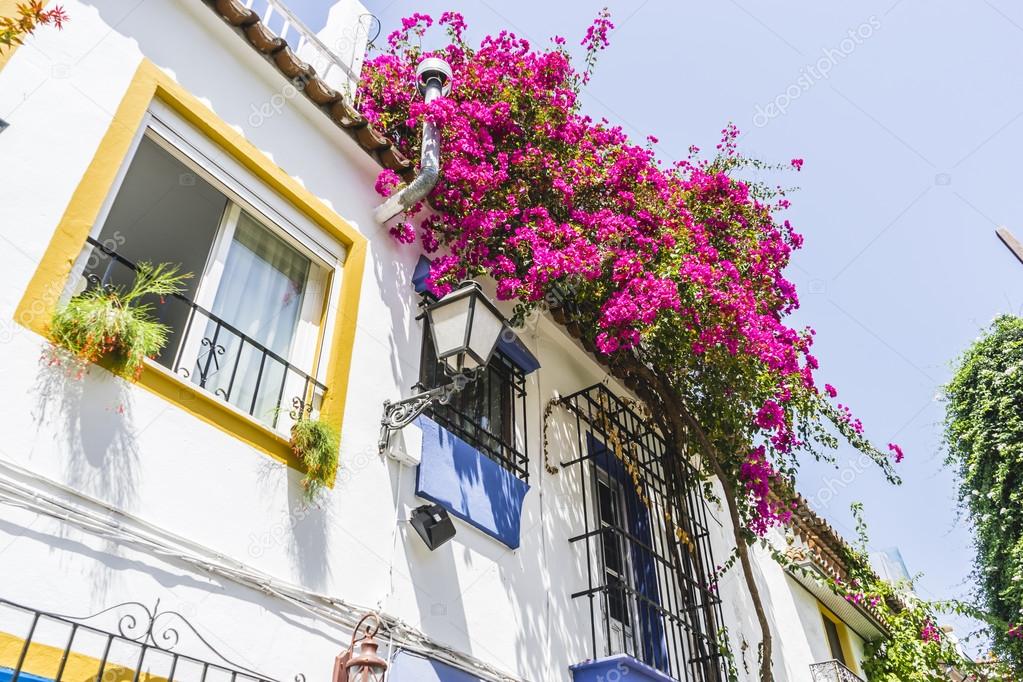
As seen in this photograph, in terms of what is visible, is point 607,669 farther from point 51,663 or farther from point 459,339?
point 51,663

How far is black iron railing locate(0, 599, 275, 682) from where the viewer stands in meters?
2.91

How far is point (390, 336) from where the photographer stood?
554 cm

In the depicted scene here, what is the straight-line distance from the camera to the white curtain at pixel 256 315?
451 cm

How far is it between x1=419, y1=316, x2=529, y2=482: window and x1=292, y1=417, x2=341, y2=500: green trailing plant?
3.33 ft

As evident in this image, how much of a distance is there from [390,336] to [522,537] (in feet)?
5.95

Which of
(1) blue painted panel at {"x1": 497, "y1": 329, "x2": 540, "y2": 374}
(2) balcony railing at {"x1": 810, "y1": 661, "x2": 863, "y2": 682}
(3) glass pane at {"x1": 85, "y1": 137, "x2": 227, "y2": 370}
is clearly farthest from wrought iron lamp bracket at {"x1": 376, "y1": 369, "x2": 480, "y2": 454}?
(2) balcony railing at {"x1": 810, "y1": 661, "x2": 863, "y2": 682}

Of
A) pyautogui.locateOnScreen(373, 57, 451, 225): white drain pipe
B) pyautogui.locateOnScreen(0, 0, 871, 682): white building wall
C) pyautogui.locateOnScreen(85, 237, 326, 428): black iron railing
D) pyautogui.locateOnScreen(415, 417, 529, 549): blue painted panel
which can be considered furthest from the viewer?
pyautogui.locateOnScreen(373, 57, 451, 225): white drain pipe

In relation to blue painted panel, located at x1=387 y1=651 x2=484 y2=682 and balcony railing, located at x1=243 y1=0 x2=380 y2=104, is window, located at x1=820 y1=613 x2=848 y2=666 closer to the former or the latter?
blue painted panel, located at x1=387 y1=651 x2=484 y2=682

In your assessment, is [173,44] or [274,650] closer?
[274,650]

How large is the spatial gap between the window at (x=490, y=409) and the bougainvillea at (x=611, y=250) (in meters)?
0.56

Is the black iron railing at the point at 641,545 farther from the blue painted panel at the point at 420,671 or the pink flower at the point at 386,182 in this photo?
the pink flower at the point at 386,182

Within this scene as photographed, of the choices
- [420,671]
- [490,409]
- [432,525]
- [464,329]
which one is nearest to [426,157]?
[464,329]

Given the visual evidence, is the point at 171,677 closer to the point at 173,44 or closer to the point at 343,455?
the point at 343,455

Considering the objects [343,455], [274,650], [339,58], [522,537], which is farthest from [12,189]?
[522,537]
